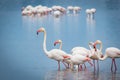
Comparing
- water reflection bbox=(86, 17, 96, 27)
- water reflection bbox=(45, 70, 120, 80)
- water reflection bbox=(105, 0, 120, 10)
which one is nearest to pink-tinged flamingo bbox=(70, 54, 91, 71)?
water reflection bbox=(45, 70, 120, 80)

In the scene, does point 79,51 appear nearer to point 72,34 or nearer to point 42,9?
point 72,34

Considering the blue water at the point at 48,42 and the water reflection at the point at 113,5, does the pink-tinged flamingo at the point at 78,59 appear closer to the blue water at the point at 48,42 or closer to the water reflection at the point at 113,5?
the blue water at the point at 48,42

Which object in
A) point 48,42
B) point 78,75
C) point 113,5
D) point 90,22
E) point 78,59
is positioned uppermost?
point 113,5

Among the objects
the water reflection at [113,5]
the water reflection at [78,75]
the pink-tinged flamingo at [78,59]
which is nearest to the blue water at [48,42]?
the water reflection at [78,75]

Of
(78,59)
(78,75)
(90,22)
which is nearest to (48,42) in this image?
(78,59)

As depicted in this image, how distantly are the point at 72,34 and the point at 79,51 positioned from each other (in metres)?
4.86

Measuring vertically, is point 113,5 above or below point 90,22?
above

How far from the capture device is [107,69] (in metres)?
9.12

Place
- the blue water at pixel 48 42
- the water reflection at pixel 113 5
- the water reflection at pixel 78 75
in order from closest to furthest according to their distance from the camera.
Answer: the water reflection at pixel 78 75
the blue water at pixel 48 42
the water reflection at pixel 113 5

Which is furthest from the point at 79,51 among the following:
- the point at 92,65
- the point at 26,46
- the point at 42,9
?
the point at 42,9

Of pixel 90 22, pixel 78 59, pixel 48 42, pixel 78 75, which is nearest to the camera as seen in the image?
pixel 78 75

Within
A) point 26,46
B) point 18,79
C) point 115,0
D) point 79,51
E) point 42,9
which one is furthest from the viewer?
point 115,0

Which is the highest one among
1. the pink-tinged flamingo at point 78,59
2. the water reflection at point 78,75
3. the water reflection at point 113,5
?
the water reflection at point 113,5

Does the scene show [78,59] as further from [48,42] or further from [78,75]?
[48,42]
